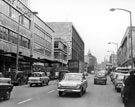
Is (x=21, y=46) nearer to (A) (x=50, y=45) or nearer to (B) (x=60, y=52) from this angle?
(A) (x=50, y=45)

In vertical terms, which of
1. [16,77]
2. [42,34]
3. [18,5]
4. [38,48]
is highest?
[18,5]

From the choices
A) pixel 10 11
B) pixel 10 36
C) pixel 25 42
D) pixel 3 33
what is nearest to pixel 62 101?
pixel 3 33

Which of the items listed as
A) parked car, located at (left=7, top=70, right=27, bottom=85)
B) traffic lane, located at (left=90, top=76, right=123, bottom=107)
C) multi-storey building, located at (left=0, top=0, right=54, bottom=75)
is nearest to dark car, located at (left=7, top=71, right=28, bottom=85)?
parked car, located at (left=7, top=70, right=27, bottom=85)

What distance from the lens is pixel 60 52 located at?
102 m

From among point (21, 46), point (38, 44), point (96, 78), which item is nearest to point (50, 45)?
point (38, 44)

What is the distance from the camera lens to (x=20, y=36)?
5422 cm

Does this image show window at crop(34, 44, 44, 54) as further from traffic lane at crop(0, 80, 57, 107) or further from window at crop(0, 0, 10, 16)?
traffic lane at crop(0, 80, 57, 107)

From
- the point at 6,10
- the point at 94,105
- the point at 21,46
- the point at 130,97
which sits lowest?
the point at 94,105

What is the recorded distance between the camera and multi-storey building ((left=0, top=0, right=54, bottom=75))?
143ft

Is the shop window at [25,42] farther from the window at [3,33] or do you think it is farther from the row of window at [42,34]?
the window at [3,33]

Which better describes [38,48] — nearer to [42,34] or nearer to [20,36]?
[42,34]

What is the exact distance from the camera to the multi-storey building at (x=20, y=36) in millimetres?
43688

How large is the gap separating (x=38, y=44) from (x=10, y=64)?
70.8 feet

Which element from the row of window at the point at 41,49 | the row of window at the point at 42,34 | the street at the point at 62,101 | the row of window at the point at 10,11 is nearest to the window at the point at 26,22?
the row of window at the point at 10,11
